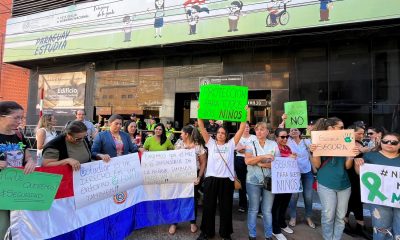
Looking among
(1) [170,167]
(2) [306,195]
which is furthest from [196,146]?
(2) [306,195]

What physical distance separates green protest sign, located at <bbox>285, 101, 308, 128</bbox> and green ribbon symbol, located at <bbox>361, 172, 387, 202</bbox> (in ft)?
7.26

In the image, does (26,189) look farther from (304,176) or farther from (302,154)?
(304,176)

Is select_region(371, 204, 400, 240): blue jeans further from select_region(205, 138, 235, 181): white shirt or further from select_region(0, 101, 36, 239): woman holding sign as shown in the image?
select_region(0, 101, 36, 239): woman holding sign

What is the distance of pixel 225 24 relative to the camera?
1146 cm

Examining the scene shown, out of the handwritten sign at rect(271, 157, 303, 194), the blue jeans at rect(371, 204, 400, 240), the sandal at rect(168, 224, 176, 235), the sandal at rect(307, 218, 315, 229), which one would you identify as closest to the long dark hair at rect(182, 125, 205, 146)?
the handwritten sign at rect(271, 157, 303, 194)

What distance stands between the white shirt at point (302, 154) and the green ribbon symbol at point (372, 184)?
1.40m

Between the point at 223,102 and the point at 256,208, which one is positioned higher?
the point at 223,102

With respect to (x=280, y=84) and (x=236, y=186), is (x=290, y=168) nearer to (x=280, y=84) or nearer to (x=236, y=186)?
(x=236, y=186)

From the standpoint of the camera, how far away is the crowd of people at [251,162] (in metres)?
3.38

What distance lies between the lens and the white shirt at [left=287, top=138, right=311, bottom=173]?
5.14 meters

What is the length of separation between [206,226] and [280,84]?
945cm

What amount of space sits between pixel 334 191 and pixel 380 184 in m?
0.56

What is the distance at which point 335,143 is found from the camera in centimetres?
389

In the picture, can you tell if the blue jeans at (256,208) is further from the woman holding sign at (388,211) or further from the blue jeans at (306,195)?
the woman holding sign at (388,211)
